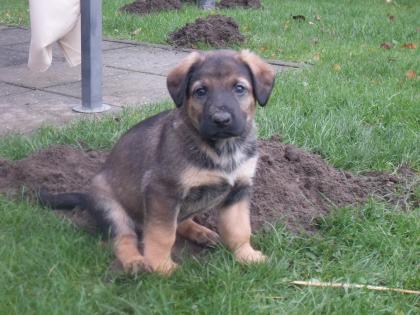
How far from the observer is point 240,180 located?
352 cm

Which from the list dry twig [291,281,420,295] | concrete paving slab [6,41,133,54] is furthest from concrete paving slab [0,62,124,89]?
dry twig [291,281,420,295]

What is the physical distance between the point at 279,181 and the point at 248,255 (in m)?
0.95

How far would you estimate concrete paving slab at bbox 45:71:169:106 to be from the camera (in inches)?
260

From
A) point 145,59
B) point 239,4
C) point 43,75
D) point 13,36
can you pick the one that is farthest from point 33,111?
point 239,4

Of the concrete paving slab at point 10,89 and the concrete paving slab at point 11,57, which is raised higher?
the concrete paving slab at point 10,89

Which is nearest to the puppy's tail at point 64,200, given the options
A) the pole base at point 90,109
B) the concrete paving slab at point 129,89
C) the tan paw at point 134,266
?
the tan paw at point 134,266

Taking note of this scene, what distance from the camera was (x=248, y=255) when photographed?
11.7 feet

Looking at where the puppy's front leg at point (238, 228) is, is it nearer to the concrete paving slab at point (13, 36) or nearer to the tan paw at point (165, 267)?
the tan paw at point (165, 267)

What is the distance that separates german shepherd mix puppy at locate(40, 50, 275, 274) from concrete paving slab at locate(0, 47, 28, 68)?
15.5 feet

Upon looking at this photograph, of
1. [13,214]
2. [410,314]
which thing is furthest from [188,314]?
[13,214]

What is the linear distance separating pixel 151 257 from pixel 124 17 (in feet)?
26.0

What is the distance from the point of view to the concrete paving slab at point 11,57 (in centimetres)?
811

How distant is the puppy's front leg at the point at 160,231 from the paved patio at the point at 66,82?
2500 mm

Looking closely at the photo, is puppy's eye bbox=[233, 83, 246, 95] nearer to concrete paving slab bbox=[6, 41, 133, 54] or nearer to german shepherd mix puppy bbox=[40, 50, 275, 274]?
german shepherd mix puppy bbox=[40, 50, 275, 274]
